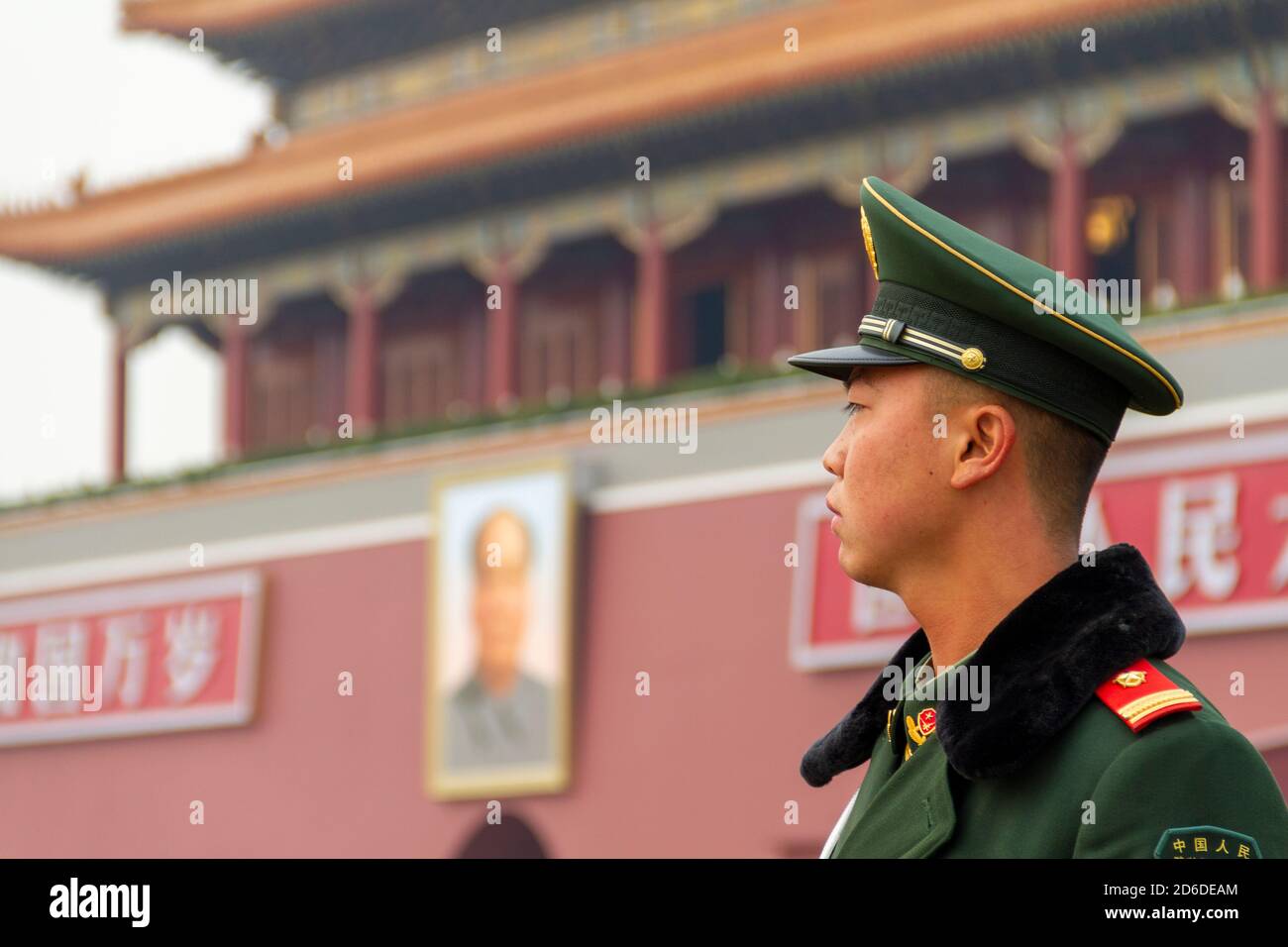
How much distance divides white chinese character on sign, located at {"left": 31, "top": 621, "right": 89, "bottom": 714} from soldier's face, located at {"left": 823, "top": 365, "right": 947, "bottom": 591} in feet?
43.3

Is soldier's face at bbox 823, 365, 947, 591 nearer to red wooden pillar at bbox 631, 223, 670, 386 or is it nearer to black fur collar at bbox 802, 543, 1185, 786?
black fur collar at bbox 802, 543, 1185, 786

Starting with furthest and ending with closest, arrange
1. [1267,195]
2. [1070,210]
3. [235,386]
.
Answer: [235,386] → [1070,210] → [1267,195]

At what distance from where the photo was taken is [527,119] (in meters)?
14.6

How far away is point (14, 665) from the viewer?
15109mm

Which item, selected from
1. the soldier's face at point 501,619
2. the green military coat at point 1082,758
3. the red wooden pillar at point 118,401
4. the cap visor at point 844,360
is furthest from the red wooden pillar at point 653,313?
the green military coat at point 1082,758

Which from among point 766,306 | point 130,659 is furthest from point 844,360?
point 130,659

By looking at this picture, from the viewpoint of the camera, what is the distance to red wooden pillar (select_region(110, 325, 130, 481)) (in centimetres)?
1653

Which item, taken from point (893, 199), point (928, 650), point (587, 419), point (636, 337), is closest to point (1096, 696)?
point (928, 650)

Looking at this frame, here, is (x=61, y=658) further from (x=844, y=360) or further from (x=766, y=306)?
(x=844, y=360)

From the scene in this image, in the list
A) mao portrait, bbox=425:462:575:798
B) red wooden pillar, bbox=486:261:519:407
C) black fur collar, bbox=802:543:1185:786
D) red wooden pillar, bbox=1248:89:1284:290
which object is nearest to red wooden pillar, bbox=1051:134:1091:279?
red wooden pillar, bbox=1248:89:1284:290

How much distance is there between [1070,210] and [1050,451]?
10.7 metres
